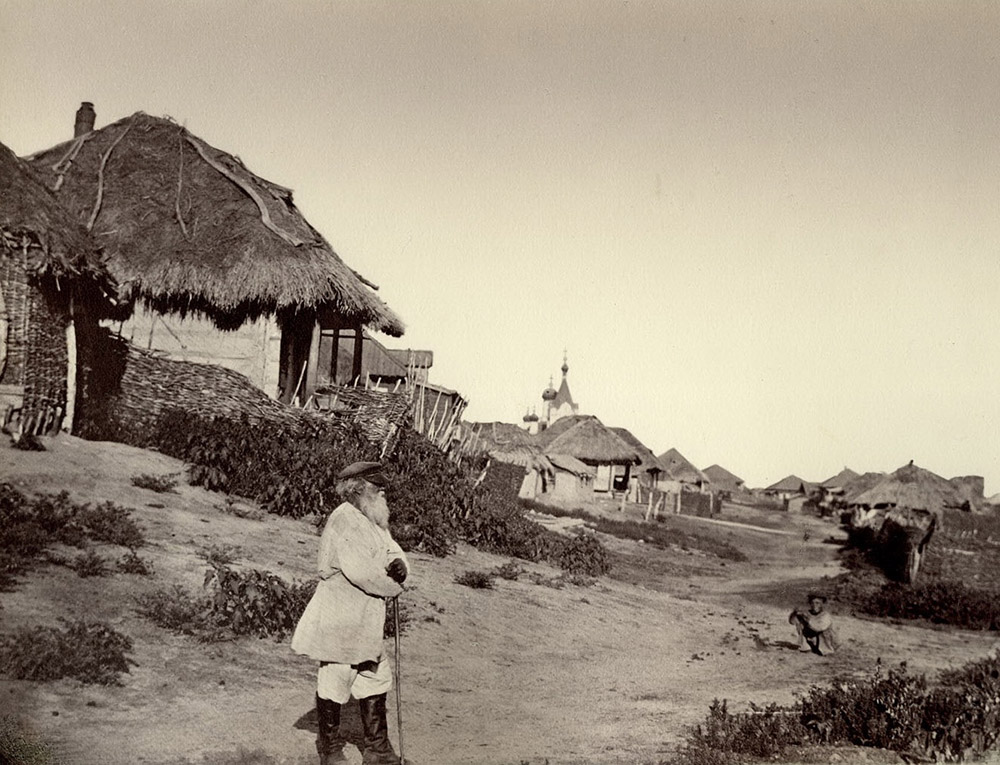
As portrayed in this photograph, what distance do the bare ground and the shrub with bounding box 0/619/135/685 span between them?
0.30ft

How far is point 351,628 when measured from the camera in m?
3.61

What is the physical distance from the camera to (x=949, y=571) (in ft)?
48.6

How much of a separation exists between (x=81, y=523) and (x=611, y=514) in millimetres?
18417

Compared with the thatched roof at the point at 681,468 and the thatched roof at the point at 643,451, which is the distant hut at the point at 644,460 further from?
the thatched roof at the point at 681,468

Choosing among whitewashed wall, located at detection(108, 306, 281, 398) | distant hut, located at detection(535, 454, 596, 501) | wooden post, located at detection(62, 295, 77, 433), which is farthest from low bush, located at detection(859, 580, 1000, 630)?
distant hut, located at detection(535, 454, 596, 501)

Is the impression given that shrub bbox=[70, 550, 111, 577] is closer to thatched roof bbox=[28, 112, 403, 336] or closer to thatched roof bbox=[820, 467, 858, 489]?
thatched roof bbox=[28, 112, 403, 336]

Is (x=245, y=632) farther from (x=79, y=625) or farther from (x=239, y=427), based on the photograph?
(x=239, y=427)

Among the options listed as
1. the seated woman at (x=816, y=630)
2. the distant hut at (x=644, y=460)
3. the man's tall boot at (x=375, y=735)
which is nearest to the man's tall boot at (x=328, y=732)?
Result: the man's tall boot at (x=375, y=735)

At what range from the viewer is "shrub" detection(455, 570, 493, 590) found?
302 inches

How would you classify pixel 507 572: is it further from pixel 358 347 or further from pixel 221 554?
pixel 358 347

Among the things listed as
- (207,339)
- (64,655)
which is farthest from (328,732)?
(207,339)

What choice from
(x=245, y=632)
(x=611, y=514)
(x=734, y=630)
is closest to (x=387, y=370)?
(x=611, y=514)

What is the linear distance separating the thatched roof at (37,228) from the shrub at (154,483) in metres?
2.43

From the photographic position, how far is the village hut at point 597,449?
28.8 meters
